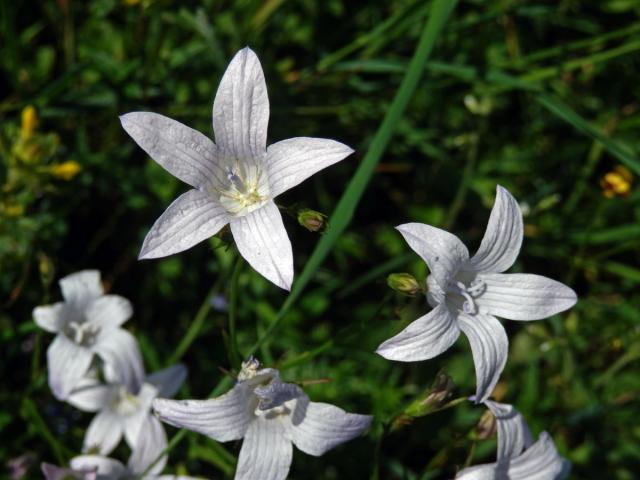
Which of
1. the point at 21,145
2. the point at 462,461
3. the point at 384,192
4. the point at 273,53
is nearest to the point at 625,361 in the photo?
the point at 462,461

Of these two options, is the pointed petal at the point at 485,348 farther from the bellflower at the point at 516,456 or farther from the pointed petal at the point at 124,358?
the pointed petal at the point at 124,358

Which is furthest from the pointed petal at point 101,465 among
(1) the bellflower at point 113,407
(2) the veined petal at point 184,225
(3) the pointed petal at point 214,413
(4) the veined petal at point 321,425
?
(2) the veined petal at point 184,225

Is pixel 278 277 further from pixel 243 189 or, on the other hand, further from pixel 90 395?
pixel 90 395

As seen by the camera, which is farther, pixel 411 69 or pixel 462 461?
pixel 462 461

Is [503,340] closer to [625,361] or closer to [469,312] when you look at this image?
[469,312]

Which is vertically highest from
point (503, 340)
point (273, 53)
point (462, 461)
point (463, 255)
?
point (273, 53)

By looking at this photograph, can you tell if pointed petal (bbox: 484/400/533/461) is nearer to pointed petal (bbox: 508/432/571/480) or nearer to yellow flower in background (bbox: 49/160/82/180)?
Result: pointed petal (bbox: 508/432/571/480)

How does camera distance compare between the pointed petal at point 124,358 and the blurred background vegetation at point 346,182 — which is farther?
the blurred background vegetation at point 346,182

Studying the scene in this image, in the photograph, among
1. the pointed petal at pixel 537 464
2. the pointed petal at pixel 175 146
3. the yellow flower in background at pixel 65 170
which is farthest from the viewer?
the yellow flower in background at pixel 65 170
